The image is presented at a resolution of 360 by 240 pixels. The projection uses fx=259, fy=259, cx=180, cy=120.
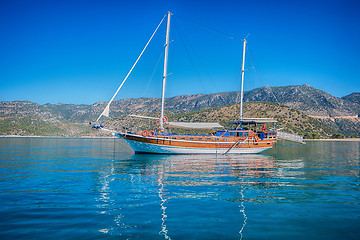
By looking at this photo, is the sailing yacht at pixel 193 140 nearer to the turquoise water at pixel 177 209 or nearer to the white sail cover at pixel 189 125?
the white sail cover at pixel 189 125

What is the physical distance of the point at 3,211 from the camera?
1041 cm

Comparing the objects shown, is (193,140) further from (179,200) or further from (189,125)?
(179,200)

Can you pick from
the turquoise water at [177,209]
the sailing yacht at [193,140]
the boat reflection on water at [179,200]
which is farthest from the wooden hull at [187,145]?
the turquoise water at [177,209]

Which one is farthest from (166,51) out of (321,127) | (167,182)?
(321,127)

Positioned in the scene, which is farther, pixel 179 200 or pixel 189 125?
pixel 189 125

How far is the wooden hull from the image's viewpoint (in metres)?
39.5

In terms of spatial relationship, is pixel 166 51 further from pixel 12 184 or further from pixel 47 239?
pixel 47 239

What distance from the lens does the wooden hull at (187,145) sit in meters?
39.5

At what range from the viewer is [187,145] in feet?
133

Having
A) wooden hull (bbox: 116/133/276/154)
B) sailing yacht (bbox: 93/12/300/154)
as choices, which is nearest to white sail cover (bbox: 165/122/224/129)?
sailing yacht (bbox: 93/12/300/154)

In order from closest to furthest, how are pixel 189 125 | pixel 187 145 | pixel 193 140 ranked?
pixel 187 145
pixel 193 140
pixel 189 125

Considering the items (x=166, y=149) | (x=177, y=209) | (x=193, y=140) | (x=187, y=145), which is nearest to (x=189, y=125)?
(x=193, y=140)

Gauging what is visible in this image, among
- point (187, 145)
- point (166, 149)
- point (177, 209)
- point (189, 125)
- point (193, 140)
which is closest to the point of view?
point (177, 209)

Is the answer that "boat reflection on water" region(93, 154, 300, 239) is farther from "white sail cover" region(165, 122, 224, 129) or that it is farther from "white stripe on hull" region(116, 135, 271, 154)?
"white sail cover" region(165, 122, 224, 129)
